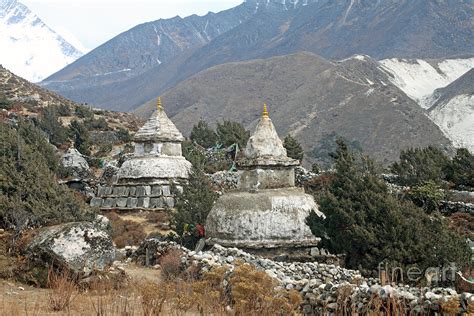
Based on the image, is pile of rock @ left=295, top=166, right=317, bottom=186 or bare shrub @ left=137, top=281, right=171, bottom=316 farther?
pile of rock @ left=295, top=166, right=317, bottom=186

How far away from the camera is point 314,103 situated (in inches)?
3821

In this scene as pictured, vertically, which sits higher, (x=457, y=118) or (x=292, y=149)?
(x=457, y=118)

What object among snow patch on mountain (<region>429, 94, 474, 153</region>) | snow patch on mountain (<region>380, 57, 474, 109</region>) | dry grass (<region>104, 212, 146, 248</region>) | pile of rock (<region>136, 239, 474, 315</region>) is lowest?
dry grass (<region>104, 212, 146, 248</region>)

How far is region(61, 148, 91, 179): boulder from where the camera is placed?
107 ft

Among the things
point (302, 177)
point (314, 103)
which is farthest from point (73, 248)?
point (314, 103)

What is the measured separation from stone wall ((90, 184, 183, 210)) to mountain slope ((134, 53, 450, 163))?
46.4m

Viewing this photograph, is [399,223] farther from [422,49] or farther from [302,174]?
[422,49]

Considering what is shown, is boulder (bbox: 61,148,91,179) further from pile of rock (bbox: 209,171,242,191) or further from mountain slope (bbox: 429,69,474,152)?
mountain slope (bbox: 429,69,474,152)

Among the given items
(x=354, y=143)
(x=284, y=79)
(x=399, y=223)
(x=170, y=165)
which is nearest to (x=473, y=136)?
(x=354, y=143)

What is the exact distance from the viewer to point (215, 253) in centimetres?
1225

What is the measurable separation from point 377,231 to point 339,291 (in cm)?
381

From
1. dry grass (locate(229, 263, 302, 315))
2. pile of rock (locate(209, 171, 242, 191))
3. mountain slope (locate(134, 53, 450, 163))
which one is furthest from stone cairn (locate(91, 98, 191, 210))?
mountain slope (locate(134, 53, 450, 163))

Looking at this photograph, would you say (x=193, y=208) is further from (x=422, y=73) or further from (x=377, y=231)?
(x=422, y=73)

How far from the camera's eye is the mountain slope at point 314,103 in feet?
257
